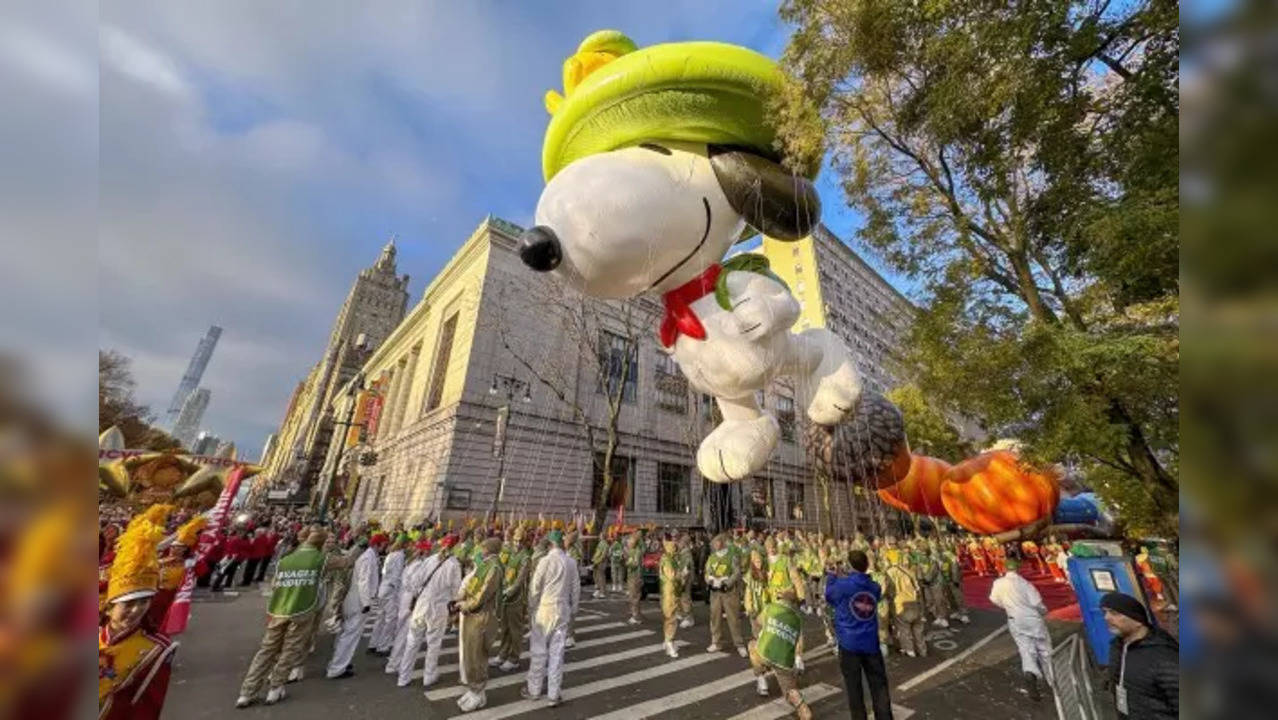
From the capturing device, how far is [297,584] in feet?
18.8

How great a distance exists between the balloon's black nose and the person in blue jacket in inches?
172

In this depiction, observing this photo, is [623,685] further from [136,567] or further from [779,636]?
[136,567]

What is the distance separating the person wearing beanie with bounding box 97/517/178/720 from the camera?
10.0 feet

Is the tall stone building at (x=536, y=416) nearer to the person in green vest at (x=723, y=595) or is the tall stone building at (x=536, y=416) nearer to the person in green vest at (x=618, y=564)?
the person in green vest at (x=618, y=564)

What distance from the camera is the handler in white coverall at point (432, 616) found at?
608 centimetres

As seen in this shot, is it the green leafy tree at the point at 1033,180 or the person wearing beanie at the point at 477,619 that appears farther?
the person wearing beanie at the point at 477,619

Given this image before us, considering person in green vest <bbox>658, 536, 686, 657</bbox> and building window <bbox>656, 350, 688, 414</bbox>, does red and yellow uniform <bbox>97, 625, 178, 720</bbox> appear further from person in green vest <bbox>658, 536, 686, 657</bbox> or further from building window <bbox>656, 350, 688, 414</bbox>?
building window <bbox>656, 350, 688, 414</bbox>

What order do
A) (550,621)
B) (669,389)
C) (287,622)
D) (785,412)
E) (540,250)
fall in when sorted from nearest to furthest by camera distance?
(540,250), (287,622), (550,621), (785,412), (669,389)

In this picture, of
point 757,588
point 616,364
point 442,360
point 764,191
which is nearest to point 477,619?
point 757,588

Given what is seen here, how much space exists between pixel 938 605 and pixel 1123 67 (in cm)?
972

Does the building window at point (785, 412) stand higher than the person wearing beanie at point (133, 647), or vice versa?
the building window at point (785, 412)

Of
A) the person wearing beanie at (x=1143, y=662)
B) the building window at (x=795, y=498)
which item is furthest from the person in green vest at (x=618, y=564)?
the building window at (x=795, y=498)

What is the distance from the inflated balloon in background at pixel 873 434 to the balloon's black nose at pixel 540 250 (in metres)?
2.26

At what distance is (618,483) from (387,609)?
44.2 feet
